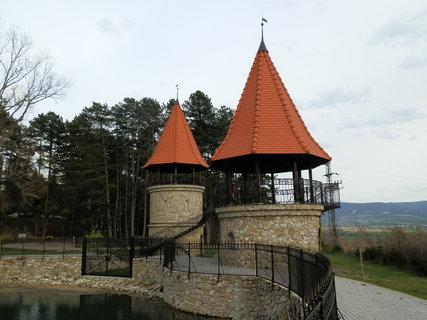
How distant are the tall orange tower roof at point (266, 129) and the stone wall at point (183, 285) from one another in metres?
4.24

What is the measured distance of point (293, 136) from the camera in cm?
1198

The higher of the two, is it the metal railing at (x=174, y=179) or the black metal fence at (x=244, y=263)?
the metal railing at (x=174, y=179)

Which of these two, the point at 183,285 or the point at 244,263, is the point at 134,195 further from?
the point at 244,263

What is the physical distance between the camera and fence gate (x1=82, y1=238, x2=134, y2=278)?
17375mm

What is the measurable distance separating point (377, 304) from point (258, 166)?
18.0 feet

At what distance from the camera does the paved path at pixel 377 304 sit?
288 inches

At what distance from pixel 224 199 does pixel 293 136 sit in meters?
3.47

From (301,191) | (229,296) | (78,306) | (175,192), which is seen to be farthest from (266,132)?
(78,306)

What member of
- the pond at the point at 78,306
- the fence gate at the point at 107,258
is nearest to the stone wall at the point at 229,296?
the pond at the point at 78,306

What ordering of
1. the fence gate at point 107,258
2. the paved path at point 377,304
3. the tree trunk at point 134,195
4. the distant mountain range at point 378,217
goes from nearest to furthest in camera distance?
the paved path at point 377,304, the fence gate at point 107,258, the distant mountain range at point 378,217, the tree trunk at point 134,195

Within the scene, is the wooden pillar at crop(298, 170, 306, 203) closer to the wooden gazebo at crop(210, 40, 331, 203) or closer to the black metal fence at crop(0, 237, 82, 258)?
the wooden gazebo at crop(210, 40, 331, 203)

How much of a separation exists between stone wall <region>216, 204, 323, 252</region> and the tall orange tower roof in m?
1.83

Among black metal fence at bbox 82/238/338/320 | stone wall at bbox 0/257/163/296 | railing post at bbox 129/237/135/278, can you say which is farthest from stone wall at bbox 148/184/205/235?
stone wall at bbox 0/257/163/296

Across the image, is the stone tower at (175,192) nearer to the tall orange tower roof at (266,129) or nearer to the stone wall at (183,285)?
the stone wall at (183,285)
